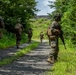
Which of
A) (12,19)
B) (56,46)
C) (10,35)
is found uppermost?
(56,46)

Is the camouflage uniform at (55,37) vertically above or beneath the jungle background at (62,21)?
above

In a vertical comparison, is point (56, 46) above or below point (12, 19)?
above

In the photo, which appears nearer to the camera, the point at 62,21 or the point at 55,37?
the point at 55,37

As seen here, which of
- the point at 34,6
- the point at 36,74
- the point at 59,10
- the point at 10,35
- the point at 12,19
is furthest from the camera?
the point at 34,6

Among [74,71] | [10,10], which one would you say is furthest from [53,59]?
[10,10]

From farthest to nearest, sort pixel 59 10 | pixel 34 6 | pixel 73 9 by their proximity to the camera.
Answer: pixel 34 6 < pixel 59 10 < pixel 73 9

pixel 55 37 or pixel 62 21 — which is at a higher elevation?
pixel 55 37

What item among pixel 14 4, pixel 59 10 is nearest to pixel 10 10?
pixel 14 4

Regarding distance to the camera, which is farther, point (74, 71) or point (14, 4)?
point (14, 4)

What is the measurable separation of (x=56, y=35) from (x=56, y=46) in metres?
0.54

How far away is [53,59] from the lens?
15.6 m

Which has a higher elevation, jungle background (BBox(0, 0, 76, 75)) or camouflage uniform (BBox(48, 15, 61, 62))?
camouflage uniform (BBox(48, 15, 61, 62))

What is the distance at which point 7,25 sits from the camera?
120 ft

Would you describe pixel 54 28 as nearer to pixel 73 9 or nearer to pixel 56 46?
pixel 56 46
